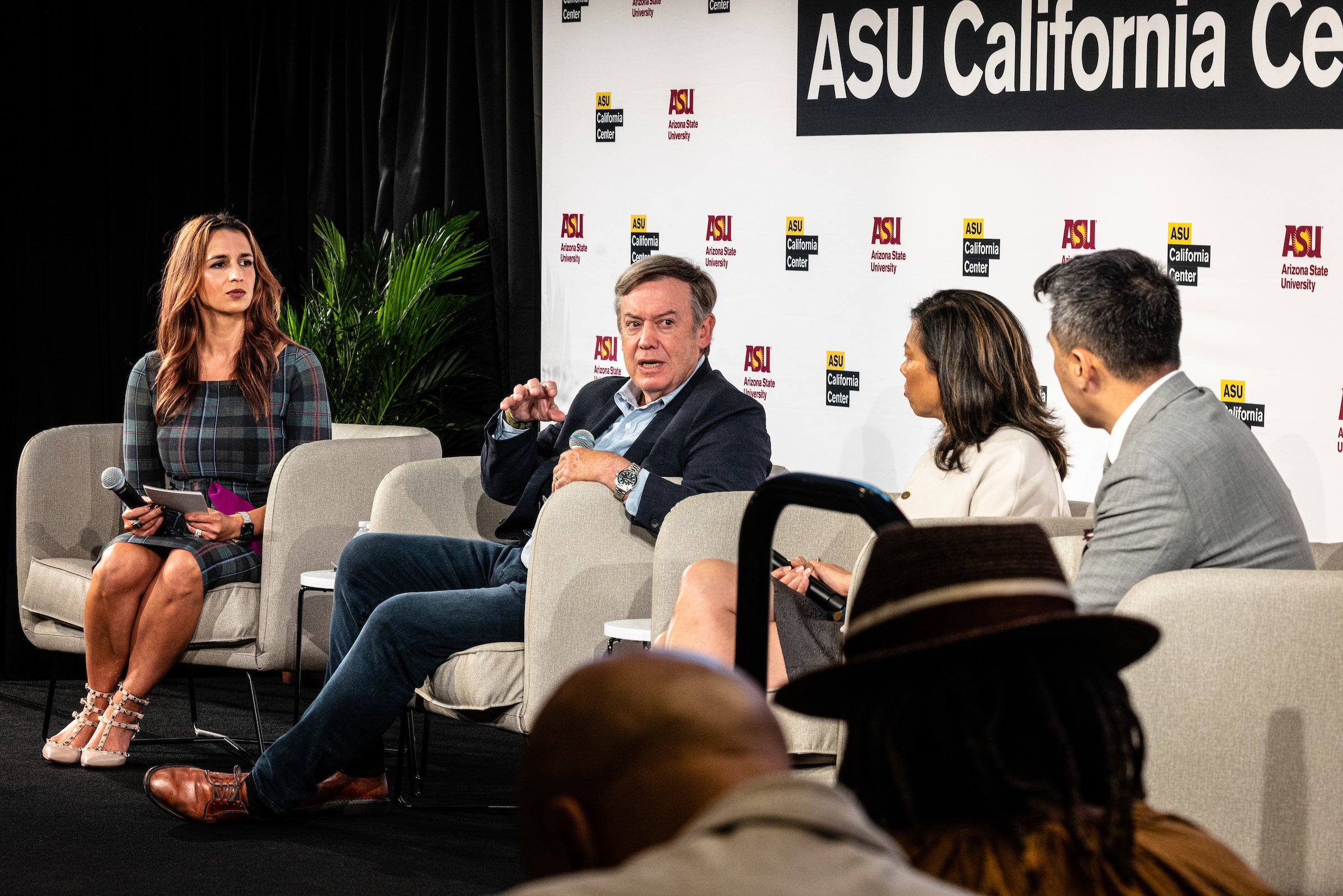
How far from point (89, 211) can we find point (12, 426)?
2.69 feet

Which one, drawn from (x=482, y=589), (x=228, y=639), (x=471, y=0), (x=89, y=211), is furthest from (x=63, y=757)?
(x=471, y=0)

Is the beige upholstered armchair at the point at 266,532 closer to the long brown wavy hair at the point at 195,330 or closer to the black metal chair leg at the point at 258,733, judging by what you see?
the black metal chair leg at the point at 258,733

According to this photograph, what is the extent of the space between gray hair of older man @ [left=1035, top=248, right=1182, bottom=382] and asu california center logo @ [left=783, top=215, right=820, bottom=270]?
2.46 m

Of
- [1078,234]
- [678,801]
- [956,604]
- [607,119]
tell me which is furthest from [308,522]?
[678,801]

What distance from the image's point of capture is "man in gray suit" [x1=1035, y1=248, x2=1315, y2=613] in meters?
2.18

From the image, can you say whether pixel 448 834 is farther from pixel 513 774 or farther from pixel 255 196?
pixel 255 196

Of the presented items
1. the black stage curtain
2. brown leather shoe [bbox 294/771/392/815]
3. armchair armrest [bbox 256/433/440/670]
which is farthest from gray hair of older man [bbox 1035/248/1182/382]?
the black stage curtain

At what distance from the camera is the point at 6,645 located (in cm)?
547

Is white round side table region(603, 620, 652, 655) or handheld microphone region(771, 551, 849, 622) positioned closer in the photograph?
handheld microphone region(771, 551, 849, 622)

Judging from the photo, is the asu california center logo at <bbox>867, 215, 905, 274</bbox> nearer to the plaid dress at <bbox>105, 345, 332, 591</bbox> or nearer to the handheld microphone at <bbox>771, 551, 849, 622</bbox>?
the plaid dress at <bbox>105, 345, 332, 591</bbox>

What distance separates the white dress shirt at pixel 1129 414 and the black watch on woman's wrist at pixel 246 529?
8.24 feet

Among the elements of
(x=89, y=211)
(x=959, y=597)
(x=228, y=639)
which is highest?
(x=89, y=211)

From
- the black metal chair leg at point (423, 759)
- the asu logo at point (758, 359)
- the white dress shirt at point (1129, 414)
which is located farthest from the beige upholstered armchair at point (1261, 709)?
the asu logo at point (758, 359)

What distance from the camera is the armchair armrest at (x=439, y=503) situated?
3.85 m
